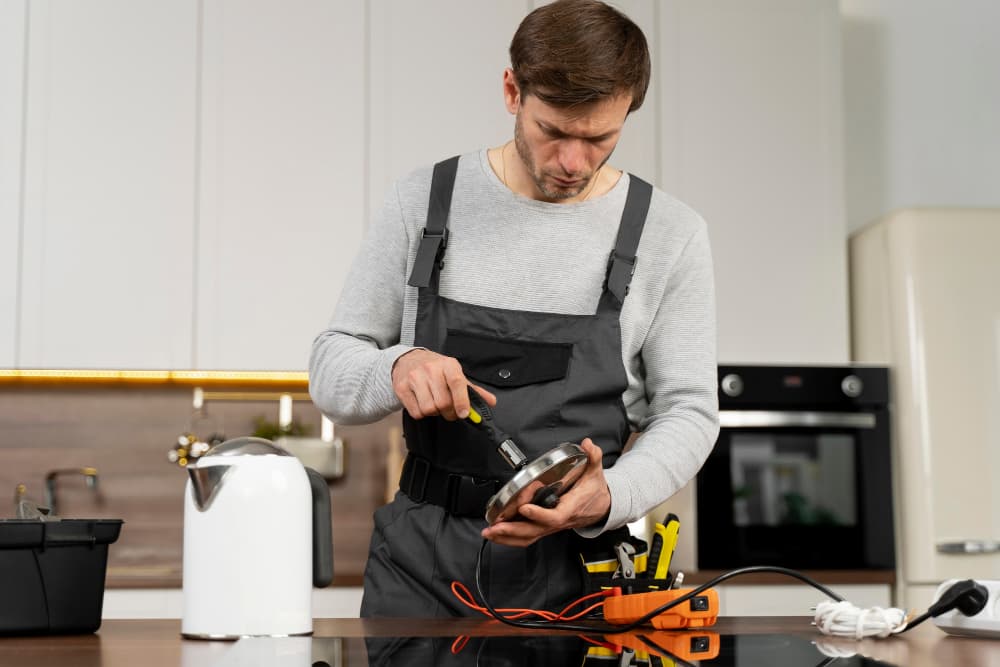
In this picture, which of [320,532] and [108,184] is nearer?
[320,532]

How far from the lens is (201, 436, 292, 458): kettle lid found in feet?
3.29

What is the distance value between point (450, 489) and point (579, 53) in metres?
0.51

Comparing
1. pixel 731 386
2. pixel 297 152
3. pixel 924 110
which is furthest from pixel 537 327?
pixel 924 110

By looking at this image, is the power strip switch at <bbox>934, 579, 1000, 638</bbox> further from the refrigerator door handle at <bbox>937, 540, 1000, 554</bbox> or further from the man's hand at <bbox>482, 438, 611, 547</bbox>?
the refrigerator door handle at <bbox>937, 540, 1000, 554</bbox>

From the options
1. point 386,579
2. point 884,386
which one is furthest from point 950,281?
point 386,579

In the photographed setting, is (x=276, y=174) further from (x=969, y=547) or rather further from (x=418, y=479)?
(x=969, y=547)

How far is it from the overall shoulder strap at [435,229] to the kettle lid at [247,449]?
0.40 meters

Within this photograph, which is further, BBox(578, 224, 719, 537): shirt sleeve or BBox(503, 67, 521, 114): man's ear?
BBox(503, 67, 521, 114): man's ear

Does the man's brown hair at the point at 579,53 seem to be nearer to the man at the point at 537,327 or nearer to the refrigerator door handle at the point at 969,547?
the man at the point at 537,327

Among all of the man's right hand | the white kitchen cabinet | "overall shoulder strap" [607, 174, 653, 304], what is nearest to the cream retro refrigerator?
the white kitchen cabinet

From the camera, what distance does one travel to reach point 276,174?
2.81m

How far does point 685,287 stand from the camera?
1437mm

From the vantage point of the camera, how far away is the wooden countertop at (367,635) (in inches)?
34.3

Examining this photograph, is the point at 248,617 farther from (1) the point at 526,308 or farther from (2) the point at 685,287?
(2) the point at 685,287
